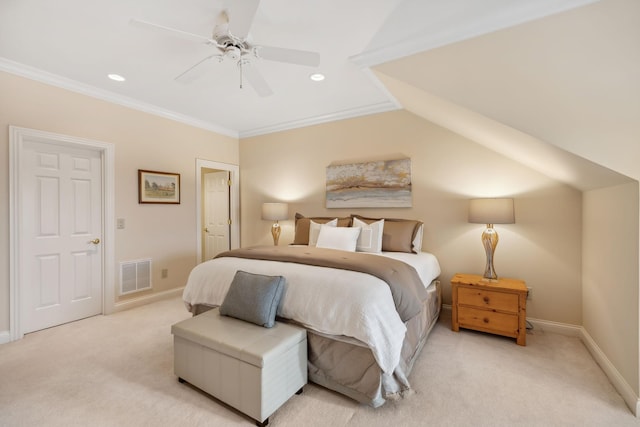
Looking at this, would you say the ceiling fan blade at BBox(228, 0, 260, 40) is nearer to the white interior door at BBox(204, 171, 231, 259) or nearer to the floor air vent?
the floor air vent

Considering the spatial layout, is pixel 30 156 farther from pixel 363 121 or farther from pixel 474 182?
pixel 474 182

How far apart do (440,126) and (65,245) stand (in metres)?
4.33

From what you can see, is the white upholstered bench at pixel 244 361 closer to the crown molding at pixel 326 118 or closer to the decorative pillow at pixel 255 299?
the decorative pillow at pixel 255 299

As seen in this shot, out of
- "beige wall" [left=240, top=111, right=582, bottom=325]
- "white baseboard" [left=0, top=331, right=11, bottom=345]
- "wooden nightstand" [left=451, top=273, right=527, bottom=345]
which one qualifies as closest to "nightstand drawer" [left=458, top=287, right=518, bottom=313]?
"wooden nightstand" [left=451, top=273, right=527, bottom=345]

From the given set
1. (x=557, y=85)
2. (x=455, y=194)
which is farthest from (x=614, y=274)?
(x=455, y=194)

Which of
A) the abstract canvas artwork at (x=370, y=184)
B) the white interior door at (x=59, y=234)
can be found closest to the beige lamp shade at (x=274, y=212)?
the abstract canvas artwork at (x=370, y=184)

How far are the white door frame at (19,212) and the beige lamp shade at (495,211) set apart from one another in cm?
401

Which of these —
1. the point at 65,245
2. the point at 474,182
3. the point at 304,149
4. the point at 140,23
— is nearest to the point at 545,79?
the point at 474,182

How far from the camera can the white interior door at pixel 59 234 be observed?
2830 millimetres

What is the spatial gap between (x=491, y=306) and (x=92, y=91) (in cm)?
466

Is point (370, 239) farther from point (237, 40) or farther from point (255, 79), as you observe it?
point (237, 40)

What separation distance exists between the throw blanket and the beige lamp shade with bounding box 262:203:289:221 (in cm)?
163

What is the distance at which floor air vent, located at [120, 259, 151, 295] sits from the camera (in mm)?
3515

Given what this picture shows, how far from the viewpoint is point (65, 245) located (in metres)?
3.08
